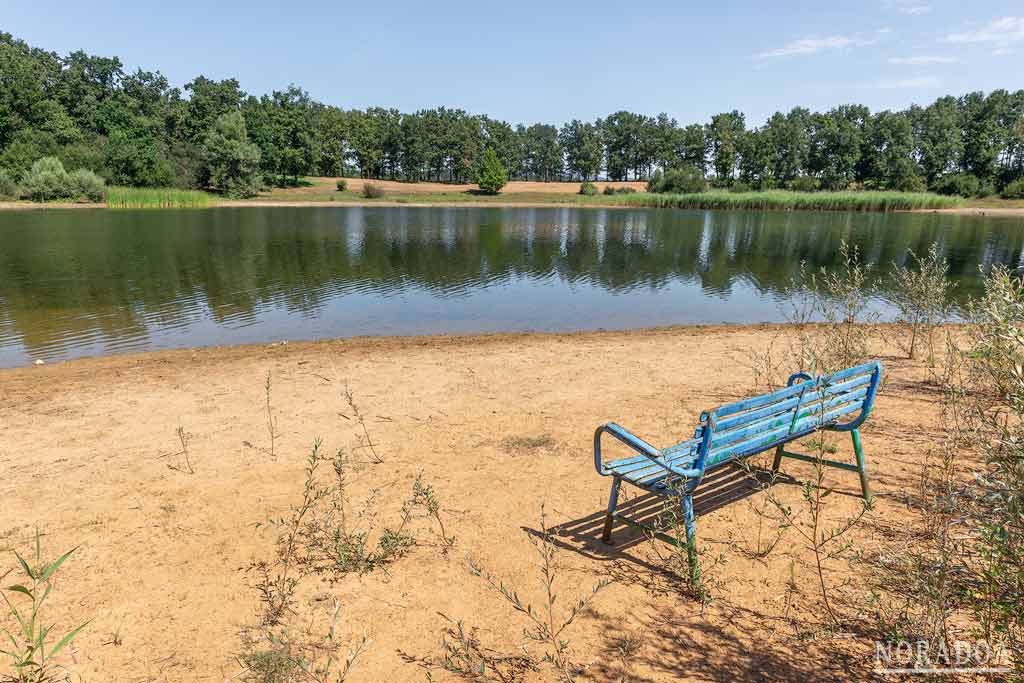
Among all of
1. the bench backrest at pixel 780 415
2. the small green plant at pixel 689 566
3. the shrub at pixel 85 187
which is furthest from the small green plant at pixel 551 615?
the shrub at pixel 85 187

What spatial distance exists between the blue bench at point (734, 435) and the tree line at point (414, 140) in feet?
242

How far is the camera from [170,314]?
15656 mm

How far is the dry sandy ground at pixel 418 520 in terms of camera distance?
3326mm

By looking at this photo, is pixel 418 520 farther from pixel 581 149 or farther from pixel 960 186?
pixel 581 149

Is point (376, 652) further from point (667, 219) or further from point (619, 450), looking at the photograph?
point (667, 219)

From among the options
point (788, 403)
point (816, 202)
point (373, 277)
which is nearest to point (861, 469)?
point (788, 403)

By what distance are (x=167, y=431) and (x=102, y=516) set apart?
2242 mm

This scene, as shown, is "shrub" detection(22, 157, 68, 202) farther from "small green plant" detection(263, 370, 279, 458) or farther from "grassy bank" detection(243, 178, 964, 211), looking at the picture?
"small green plant" detection(263, 370, 279, 458)

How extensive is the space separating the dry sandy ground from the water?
Result: 573 cm

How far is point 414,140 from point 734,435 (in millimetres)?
120954

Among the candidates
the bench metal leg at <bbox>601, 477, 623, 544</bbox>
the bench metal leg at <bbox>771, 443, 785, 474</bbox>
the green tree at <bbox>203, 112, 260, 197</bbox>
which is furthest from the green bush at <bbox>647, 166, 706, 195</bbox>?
the bench metal leg at <bbox>601, 477, 623, 544</bbox>

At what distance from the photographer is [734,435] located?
157 inches

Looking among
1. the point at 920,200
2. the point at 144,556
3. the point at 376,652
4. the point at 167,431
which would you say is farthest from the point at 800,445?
the point at 920,200

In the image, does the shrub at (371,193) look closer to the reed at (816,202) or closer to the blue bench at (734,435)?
the reed at (816,202)
